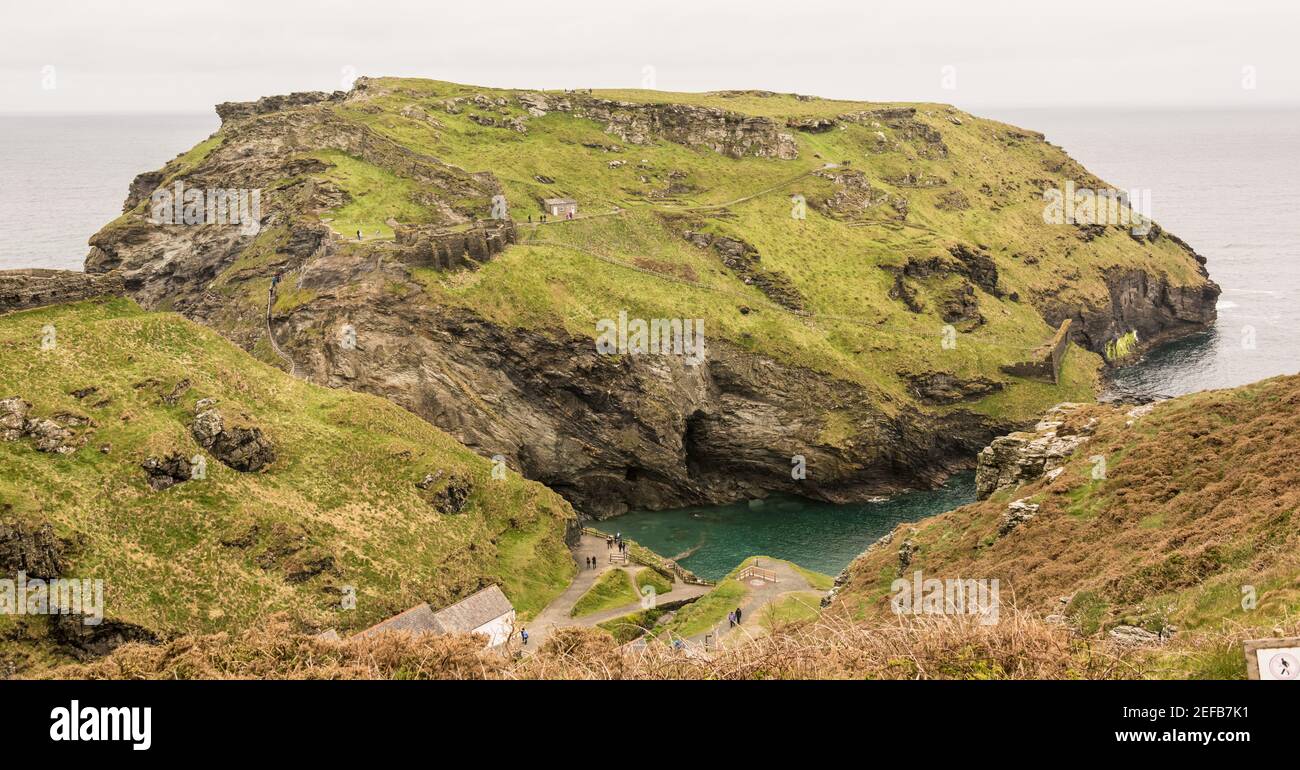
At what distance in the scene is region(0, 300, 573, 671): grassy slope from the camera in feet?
162

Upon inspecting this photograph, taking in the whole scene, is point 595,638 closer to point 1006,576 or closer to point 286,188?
point 1006,576

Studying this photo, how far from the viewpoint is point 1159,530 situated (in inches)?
1180

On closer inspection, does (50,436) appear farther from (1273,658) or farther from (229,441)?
(1273,658)

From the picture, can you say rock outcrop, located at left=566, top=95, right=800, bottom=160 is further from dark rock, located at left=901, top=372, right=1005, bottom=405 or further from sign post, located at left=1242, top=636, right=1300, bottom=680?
sign post, located at left=1242, top=636, right=1300, bottom=680

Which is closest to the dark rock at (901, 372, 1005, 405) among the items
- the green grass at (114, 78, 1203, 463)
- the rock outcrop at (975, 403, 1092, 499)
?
the green grass at (114, 78, 1203, 463)

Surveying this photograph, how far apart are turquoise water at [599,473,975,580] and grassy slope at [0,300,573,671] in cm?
1546

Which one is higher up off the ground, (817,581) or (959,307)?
(959,307)

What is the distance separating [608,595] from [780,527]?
96.5ft

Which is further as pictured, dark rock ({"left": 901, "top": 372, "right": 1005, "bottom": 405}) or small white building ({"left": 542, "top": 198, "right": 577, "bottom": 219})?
small white building ({"left": 542, "top": 198, "right": 577, "bottom": 219})

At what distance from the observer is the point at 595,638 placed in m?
16.2

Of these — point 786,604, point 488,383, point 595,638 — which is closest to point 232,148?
point 488,383

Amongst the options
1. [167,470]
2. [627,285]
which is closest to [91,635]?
[167,470]

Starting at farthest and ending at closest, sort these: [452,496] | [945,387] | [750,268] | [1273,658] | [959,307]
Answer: [959,307] < [750,268] < [945,387] < [452,496] < [1273,658]
